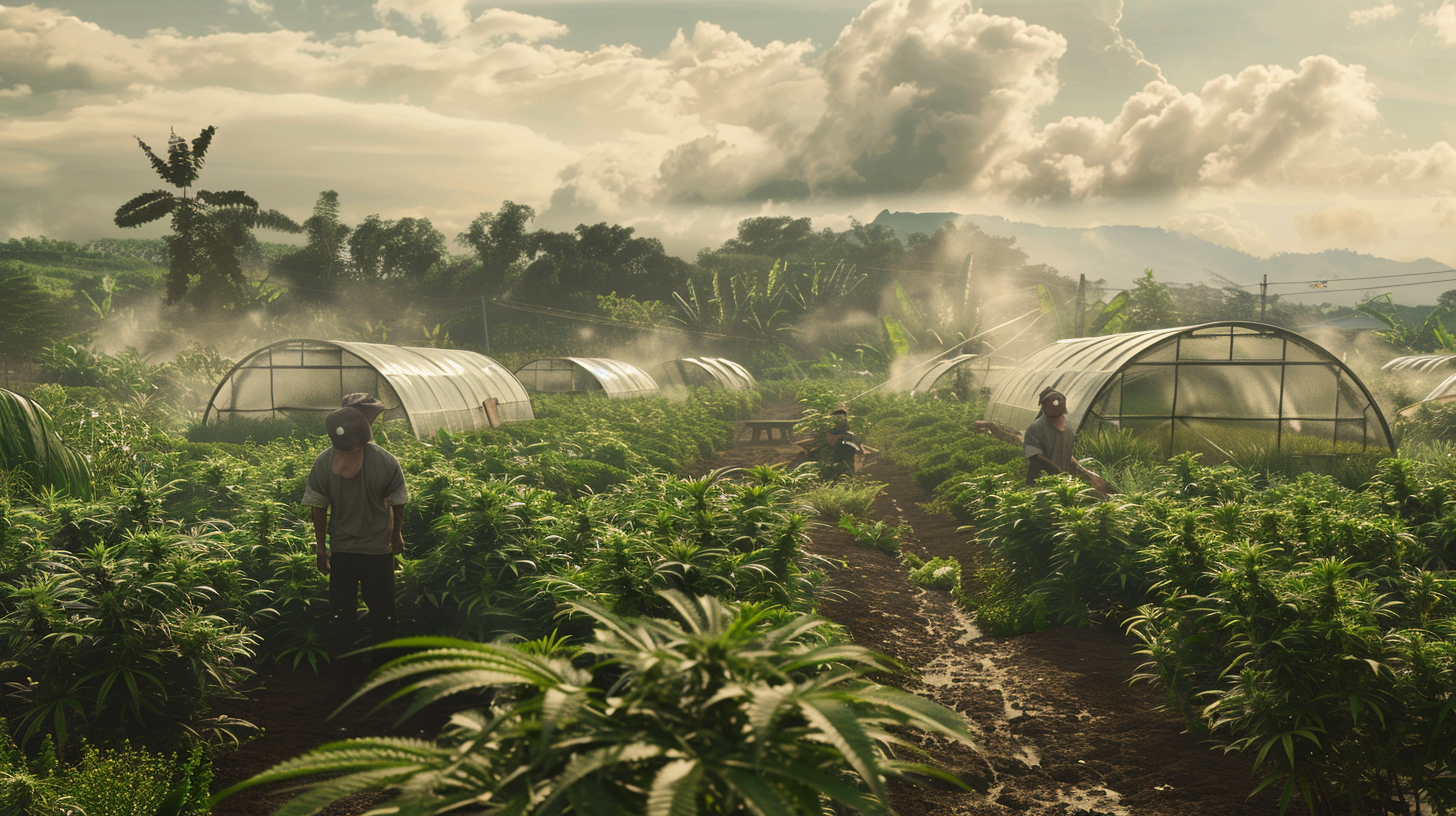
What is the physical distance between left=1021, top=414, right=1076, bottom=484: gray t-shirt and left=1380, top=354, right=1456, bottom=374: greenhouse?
1125 inches

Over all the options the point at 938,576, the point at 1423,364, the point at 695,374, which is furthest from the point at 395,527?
the point at 1423,364

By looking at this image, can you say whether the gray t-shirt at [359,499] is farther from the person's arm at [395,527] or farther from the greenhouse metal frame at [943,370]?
the greenhouse metal frame at [943,370]

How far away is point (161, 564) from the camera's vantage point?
13.2 feet

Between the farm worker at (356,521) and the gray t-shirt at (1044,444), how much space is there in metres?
5.77

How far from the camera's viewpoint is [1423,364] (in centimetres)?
3181

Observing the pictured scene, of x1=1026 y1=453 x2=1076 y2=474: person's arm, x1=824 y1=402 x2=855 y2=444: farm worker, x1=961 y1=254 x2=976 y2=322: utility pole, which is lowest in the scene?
x1=824 y1=402 x2=855 y2=444: farm worker

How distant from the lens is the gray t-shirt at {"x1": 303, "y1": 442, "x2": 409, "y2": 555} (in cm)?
498

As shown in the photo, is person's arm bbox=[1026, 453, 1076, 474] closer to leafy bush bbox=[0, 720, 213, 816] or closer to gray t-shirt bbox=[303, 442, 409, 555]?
gray t-shirt bbox=[303, 442, 409, 555]

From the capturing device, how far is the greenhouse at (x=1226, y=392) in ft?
41.6

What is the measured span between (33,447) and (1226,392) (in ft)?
46.5

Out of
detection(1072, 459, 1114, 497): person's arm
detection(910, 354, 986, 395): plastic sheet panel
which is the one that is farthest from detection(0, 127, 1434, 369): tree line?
detection(1072, 459, 1114, 497): person's arm

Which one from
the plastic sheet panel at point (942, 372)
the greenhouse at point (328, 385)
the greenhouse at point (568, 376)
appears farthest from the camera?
the greenhouse at point (568, 376)

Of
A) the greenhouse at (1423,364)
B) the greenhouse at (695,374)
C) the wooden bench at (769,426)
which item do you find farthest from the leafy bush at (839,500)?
the greenhouse at (1423,364)

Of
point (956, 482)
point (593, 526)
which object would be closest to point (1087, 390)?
point (956, 482)
